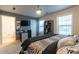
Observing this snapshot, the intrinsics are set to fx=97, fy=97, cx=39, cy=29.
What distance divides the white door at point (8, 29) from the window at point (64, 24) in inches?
52.2

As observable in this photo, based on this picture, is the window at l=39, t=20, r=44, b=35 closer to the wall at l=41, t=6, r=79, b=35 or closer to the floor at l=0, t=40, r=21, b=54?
the wall at l=41, t=6, r=79, b=35

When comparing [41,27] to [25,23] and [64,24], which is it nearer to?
[25,23]

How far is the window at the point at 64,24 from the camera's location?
9.00 ft

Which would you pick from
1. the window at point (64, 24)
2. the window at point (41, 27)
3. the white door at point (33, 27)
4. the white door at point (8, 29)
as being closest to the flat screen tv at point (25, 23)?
the white door at point (33, 27)

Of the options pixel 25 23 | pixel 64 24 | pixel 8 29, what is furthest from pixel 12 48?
pixel 64 24

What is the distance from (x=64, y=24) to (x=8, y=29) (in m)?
1.65

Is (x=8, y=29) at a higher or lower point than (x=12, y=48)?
higher

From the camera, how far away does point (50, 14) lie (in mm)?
2818

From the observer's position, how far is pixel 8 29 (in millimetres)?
2895

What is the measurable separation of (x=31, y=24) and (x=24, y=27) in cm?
22

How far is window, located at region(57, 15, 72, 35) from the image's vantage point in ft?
9.00

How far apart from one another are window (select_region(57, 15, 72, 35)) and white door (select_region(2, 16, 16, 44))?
4.35 feet

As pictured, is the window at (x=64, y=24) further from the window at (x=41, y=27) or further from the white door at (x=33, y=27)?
the white door at (x=33, y=27)
